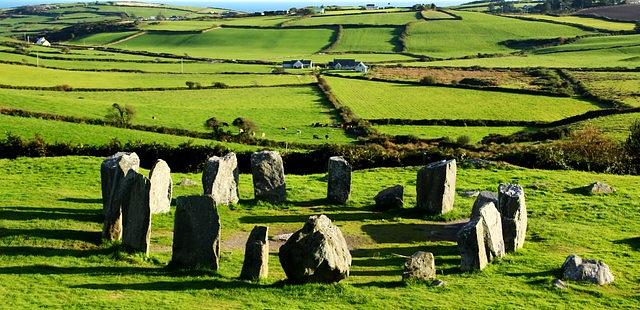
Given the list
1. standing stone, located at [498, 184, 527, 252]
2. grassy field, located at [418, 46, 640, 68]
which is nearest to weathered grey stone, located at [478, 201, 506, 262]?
standing stone, located at [498, 184, 527, 252]

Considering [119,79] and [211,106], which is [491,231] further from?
[119,79]

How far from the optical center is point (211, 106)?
8169cm

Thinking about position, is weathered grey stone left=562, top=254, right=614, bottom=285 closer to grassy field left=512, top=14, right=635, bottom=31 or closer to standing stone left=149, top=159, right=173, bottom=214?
standing stone left=149, top=159, right=173, bottom=214

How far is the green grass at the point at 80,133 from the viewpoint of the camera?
53.1 meters

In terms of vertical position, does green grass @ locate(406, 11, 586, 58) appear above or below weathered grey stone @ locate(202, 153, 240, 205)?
above

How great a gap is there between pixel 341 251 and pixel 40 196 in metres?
15.4

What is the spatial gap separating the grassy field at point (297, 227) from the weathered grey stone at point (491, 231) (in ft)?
1.71

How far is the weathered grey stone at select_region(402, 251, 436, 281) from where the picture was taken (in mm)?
21578

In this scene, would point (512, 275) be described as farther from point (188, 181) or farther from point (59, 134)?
point (59, 134)

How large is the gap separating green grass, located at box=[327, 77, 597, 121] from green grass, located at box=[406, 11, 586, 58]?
54789mm

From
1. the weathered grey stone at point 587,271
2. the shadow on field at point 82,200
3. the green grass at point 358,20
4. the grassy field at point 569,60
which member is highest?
the green grass at point 358,20

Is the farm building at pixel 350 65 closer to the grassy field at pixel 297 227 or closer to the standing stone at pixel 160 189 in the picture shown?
the grassy field at pixel 297 227

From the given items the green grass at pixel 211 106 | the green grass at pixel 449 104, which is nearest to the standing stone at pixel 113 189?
the green grass at pixel 211 106

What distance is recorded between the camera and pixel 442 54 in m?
147
